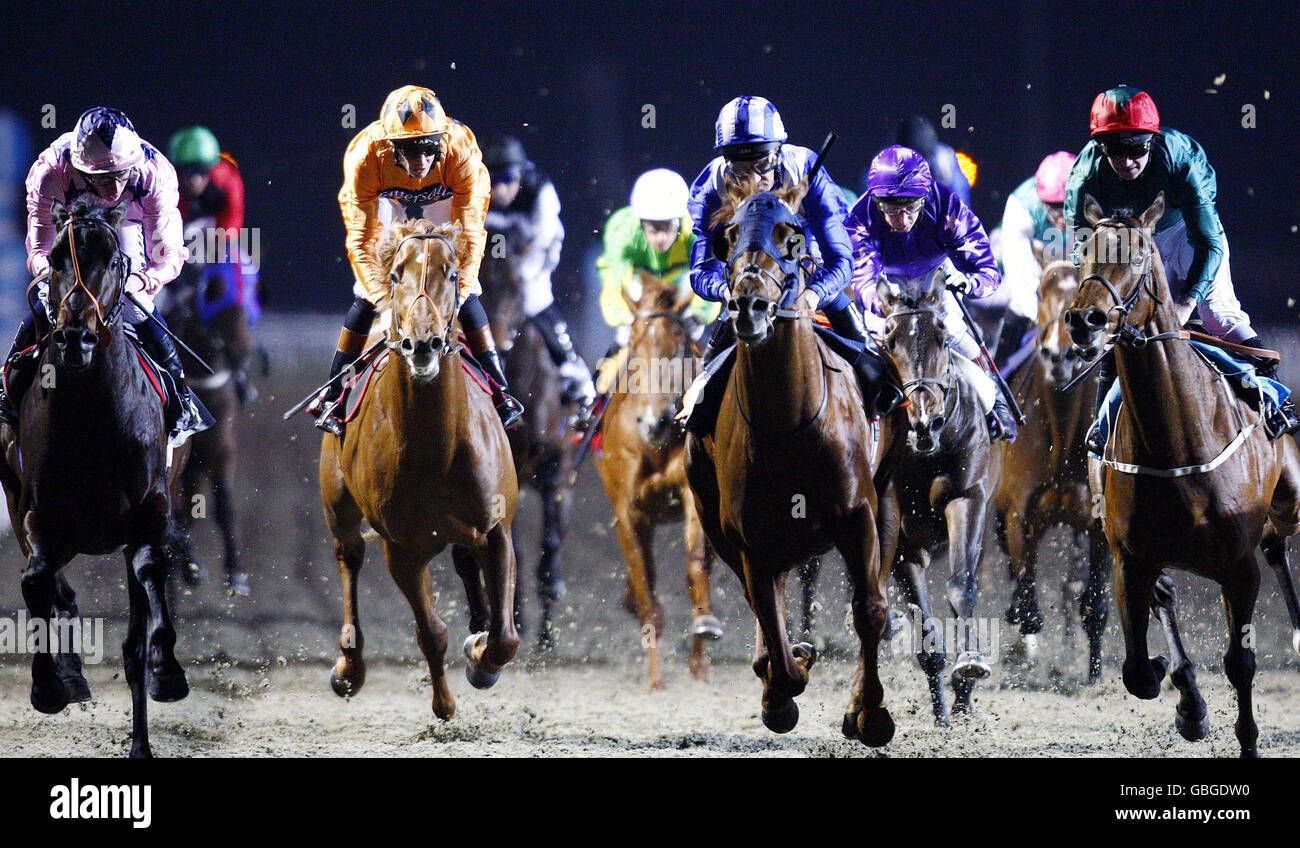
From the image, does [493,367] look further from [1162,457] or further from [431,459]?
[1162,457]

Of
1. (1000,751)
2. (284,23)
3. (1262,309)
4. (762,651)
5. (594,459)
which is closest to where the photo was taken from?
(762,651)

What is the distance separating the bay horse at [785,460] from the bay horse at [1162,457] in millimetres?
669

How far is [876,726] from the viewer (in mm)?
4359

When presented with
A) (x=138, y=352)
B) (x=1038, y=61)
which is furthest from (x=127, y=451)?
(x=1038, y=61)

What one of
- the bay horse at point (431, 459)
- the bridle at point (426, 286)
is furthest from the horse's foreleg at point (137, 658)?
the bridle at point (426, 286)

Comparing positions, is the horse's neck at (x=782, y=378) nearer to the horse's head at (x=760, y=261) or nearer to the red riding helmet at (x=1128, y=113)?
the horse's head at (x=760, y=261)

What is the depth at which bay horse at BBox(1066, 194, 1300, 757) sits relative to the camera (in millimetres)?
4094

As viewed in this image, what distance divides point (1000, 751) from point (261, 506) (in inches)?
113

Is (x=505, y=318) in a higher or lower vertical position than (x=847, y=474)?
higher

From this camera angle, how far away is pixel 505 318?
19.7 feet

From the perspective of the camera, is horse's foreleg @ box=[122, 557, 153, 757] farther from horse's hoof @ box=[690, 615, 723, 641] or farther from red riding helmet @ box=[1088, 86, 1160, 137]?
red riding helmet @ box=[1088, 86, 1160, 137]

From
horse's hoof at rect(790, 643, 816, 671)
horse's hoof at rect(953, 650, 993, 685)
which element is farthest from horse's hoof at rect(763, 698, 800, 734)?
horse's hoof at rect(953, 650, 993, 685)

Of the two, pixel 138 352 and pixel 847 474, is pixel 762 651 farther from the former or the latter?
pixel 138 352

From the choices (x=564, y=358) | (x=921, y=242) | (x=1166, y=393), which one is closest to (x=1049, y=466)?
(x=921, y=242)
